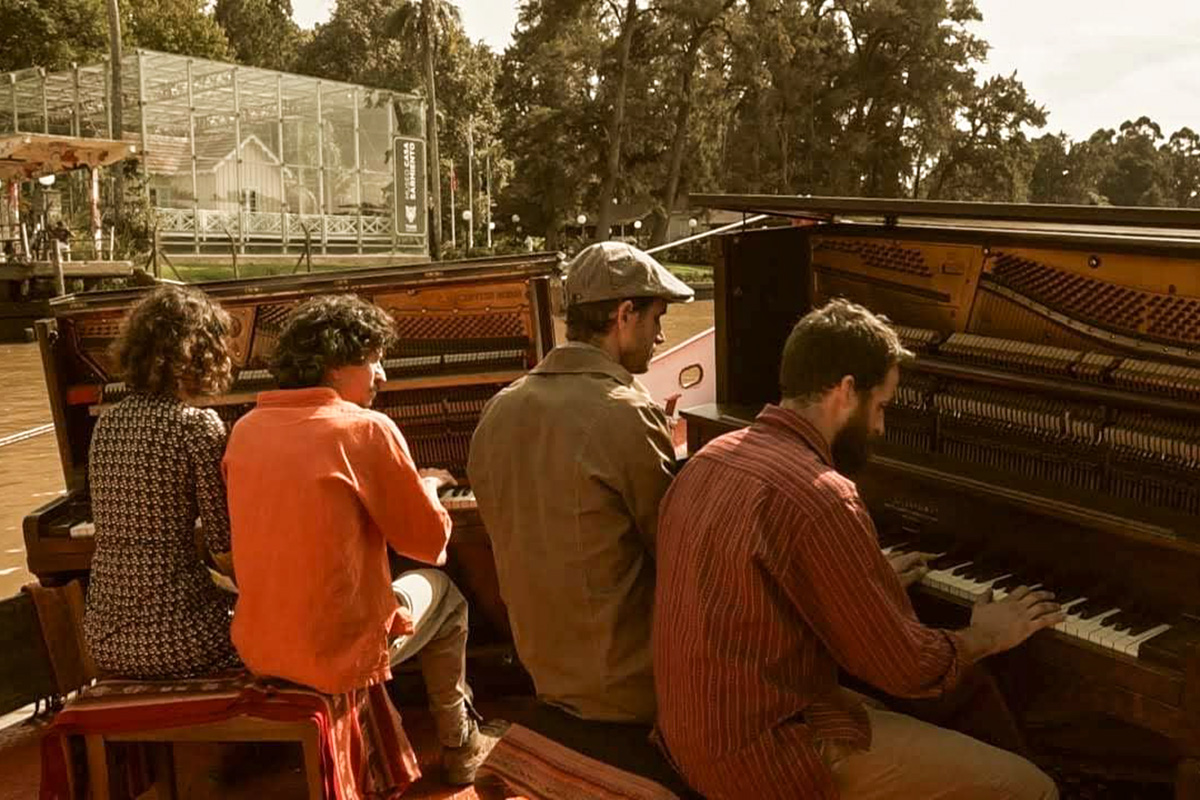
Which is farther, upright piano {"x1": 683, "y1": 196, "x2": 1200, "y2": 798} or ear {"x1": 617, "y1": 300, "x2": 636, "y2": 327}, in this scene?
ear {"x1": 617, "y1": 300, "x2": 636, "y2": 327}

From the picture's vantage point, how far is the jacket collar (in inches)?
113

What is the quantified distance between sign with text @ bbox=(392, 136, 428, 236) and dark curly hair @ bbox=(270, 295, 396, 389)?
29.6m

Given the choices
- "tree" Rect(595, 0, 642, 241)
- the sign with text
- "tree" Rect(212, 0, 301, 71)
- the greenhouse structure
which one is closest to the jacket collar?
the greenhouse structure

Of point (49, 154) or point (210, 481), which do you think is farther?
point (49, 154)

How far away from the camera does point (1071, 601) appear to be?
2.83 m

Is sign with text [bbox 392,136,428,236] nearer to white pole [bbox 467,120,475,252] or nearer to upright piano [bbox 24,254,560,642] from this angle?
white pole [bbox 467,120,475,252]

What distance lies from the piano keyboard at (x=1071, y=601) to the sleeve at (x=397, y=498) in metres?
1.37

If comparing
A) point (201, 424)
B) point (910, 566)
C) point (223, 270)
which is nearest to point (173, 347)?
point (201, 424)

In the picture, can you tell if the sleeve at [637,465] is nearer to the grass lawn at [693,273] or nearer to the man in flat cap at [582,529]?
the man in flat cap at [582,529]

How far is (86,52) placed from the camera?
3812cm

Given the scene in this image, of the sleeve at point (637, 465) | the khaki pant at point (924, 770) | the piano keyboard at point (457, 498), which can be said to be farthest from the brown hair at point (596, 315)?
the piano keyboard at point (457, 498)

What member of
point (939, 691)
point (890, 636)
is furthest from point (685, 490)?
point (939, 691)

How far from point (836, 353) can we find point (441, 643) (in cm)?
202

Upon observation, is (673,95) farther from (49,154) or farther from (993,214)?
(993,214)
